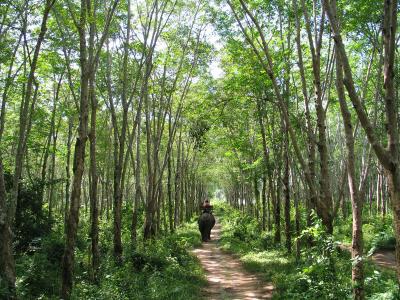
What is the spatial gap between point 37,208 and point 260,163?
10.0 metres

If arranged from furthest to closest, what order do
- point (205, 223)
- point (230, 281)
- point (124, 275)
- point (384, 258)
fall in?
point (205, 223), point (384, 258), point (230, 281), point (124, 275)

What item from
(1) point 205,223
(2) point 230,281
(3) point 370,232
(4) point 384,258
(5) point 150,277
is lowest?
(4) point 384,258

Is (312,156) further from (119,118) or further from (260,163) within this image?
(119,118)

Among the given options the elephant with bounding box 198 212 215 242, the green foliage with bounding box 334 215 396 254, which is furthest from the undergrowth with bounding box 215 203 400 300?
the green foliage with bounding box 334 215 396 254

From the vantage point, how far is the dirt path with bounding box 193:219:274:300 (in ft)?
31.2

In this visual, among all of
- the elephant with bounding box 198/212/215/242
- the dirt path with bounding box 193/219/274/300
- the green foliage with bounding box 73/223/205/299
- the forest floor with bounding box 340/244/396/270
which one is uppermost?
the elephant with bounding box 198/212/215/242

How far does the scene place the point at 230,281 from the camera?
36.7 ft

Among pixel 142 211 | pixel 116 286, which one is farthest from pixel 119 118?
pixel 116 286

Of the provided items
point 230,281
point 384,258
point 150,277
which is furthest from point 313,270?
point 384,258

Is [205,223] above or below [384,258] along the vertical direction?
above

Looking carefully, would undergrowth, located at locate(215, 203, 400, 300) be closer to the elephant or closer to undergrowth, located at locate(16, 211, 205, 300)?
undergrowth, located at locate(16, 211, 205, 300)

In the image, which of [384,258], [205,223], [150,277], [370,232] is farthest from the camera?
[205,223]

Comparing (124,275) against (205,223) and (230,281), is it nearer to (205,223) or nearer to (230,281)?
(230,281)

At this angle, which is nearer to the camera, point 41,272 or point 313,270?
point 313,270
